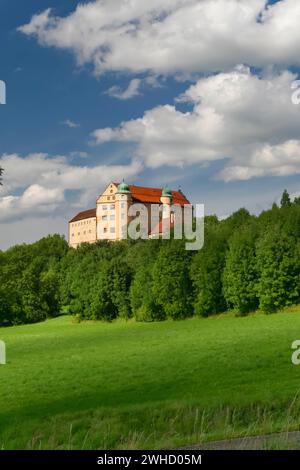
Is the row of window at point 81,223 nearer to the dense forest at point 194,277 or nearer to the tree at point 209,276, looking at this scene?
the dense forest at point 194,277

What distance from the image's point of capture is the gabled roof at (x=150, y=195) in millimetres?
186712

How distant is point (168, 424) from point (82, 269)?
8827cm

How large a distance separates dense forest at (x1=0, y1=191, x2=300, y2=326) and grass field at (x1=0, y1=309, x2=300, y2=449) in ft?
47.4

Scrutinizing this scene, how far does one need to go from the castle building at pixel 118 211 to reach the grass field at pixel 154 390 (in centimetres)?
11459

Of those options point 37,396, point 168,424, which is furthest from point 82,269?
point 168,424

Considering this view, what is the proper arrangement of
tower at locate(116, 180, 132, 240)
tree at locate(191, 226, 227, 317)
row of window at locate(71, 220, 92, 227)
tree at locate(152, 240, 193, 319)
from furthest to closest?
row of window at locate(71, 220, 92, 227)
tower at locate(116, 180, 132, 240)
tree at locate(152, 240, 193, 319)
tree at locate(191, 226, 227, 317)

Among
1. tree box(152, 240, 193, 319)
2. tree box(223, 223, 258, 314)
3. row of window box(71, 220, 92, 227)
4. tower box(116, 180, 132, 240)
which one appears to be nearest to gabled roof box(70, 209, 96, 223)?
row of window box(71, 220, 92, 227)

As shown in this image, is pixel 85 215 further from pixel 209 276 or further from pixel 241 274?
pixel 241 274

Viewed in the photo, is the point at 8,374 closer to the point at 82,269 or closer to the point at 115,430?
the point at 115,430

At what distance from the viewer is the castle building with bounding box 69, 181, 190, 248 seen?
173125mm

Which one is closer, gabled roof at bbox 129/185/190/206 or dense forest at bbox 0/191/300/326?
dense forest at bbox 0/191/300/326

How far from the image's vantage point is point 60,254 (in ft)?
548

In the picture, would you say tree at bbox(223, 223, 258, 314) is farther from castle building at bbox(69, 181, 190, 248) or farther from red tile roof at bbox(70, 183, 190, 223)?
red tile roof at bbox(70, 183, 190, 223)

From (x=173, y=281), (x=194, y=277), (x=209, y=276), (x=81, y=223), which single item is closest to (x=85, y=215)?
(x=81, y=223)
